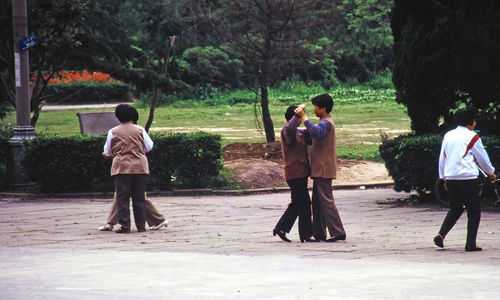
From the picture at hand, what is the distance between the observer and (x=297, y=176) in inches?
410

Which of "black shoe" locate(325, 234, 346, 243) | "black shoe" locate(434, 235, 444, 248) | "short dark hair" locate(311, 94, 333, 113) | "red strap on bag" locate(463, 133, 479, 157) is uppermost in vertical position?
"short dark hair" locate(311, 94, 333, 113)

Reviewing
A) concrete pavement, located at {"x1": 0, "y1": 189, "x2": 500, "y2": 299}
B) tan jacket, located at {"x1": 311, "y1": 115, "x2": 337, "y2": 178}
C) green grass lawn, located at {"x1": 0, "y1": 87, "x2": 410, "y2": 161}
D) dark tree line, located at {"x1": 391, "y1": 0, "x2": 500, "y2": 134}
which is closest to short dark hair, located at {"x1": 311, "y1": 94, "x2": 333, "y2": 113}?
tan jacket, located at {"x1": 311, "y1": 115, "x2": 337, "y2": 178}

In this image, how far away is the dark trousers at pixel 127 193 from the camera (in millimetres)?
11602

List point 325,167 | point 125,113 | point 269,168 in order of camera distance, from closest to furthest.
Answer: point 325,167 → point 125,113 → point 269,168

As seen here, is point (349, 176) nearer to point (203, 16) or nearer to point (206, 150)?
point (206, 150)

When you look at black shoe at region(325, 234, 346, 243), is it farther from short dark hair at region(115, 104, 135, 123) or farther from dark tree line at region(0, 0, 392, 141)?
dark tree line at region(0, 0, 392, 141)

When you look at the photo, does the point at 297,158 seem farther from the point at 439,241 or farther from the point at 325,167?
the point at 439,241

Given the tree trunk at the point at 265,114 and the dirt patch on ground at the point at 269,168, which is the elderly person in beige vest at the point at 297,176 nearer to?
the dirt patch on ground at the point at 269,168

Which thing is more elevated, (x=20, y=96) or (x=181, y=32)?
(x=181, y=32)

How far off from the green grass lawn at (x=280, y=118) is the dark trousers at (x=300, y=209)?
10.4 meters

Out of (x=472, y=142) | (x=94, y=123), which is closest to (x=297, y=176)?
(x=472, y=142)

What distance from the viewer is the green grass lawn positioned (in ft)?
85.0

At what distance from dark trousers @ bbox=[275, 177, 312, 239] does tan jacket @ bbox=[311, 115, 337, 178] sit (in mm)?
247

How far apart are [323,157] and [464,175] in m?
1.64
